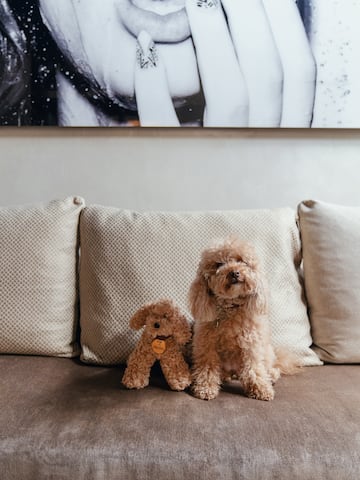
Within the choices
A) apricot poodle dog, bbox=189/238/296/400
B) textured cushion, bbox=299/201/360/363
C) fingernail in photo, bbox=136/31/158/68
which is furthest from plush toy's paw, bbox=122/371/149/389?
fingernail in photo, bbox=136/31/158/68

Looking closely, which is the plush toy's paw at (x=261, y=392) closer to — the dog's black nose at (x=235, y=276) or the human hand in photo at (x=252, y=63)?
the dog's black nose at (x=235, y=276)

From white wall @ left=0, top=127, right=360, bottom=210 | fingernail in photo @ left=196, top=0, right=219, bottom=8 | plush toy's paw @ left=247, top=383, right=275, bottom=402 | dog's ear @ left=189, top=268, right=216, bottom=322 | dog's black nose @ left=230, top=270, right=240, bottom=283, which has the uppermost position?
fingernail in photo @ left=196, top=0, right=219, bottom=8

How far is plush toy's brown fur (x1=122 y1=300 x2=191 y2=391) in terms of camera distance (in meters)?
1.21

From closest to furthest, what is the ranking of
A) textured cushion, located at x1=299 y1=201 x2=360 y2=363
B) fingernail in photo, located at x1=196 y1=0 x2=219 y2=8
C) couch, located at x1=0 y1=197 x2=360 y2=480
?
1. couch, located at x1=0 y1=197 x2=360 y2=480
2. textured cushion, located at x1=299 y1=201 x2=360 y2=363
3. fingernail in photo, located at x1=196 y1=0 x2=219 y2=8

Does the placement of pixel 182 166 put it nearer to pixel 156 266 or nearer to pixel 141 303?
pixel 156 266

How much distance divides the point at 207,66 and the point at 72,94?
52cm

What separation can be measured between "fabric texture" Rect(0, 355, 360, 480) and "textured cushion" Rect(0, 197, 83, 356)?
0.84ft

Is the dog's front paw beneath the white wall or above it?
beneath

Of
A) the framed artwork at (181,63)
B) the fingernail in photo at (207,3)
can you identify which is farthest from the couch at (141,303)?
the fingernail in photo at (207,3)

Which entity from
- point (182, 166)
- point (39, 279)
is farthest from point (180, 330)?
point (182, 166)

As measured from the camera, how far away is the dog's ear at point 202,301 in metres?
1.17

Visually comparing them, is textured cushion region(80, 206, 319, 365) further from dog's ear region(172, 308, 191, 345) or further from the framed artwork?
the framed artwork

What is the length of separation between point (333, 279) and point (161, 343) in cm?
58

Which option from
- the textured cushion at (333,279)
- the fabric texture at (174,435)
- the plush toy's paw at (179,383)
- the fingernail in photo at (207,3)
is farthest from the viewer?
the fingernail in photo at (207,3)
